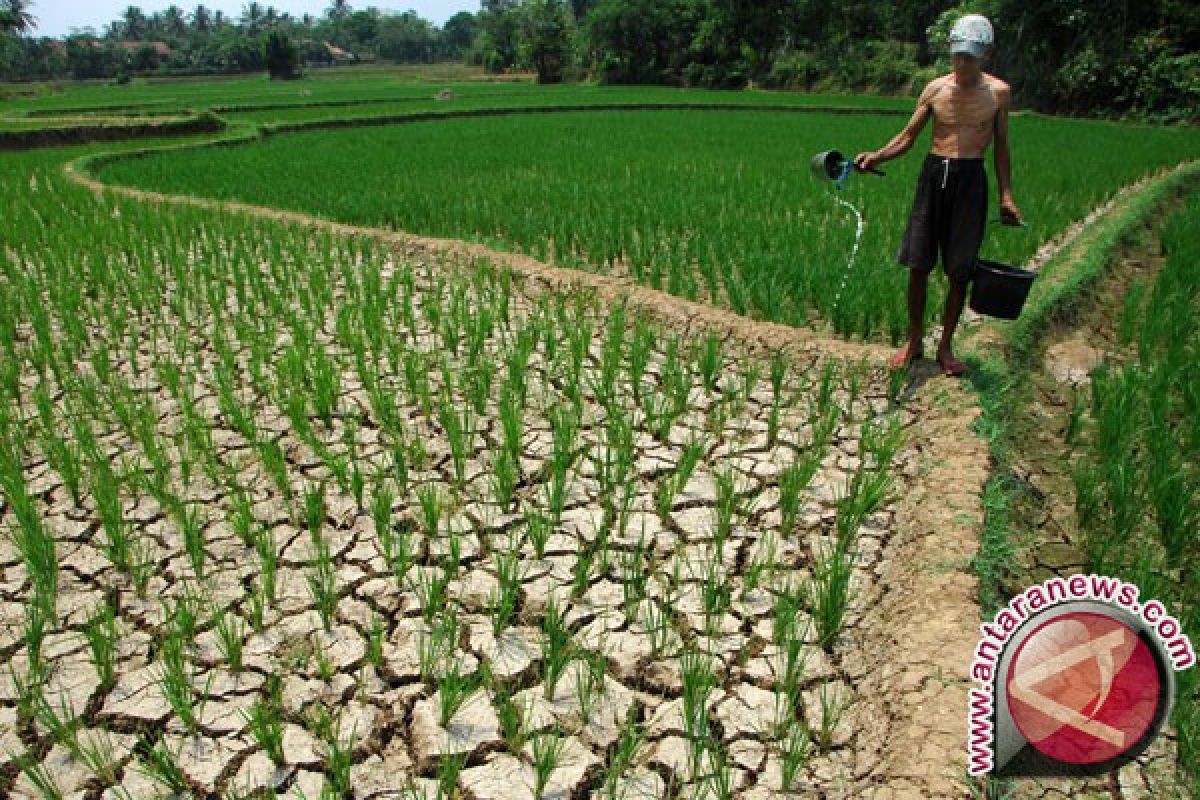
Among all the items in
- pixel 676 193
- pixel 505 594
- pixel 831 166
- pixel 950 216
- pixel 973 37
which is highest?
pixel 973 37

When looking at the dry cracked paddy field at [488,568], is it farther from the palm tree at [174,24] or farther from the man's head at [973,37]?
the palm tree at [174,24]

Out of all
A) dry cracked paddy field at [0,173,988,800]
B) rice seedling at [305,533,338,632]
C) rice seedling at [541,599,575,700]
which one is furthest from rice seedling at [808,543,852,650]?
rice seedling at [305,533,338,632]

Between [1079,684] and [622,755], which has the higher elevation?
[1079,684]

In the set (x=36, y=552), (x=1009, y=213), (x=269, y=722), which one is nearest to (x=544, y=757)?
(x=269, y=722)

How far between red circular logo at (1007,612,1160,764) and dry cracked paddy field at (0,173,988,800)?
27 cm

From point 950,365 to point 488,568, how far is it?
2.36 m

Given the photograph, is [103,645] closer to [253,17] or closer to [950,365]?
[950,365]

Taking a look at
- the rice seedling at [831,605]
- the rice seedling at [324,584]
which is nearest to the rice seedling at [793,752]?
the rice seedling at [831,605]

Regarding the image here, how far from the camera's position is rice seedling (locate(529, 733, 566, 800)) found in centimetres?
170

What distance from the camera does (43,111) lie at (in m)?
21.6

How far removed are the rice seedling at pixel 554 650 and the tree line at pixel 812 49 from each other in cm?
2231

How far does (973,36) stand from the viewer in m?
2.90

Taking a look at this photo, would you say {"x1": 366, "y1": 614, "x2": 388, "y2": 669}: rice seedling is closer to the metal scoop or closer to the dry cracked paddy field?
the dry cracked paddy field

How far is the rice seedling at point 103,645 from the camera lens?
201 cm
